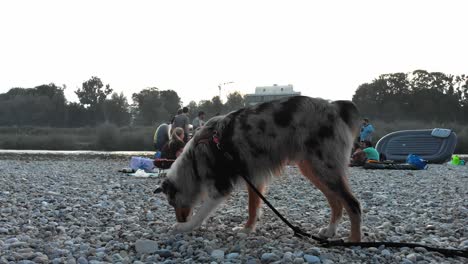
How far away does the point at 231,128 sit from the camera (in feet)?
18.6

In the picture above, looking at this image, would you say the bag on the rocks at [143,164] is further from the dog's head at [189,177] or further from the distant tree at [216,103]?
the distant tree at [216,103]

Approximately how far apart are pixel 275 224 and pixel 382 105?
70.6 metres

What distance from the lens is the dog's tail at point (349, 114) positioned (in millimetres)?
5586

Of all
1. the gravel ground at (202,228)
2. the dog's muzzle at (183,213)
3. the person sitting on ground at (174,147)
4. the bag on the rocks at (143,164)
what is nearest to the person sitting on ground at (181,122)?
the bag on the rocks at (143,164)

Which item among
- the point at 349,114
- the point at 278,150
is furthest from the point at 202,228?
the point at 349,114

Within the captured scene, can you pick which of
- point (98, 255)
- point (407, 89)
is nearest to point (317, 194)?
point (98, 255)

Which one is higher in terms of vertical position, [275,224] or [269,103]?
[269,103]

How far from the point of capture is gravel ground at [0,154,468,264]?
470 cm

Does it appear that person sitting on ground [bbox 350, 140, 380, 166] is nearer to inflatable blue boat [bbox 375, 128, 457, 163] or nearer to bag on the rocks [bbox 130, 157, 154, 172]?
inflatable blue boat [bbox 375, 128, 457, 163]

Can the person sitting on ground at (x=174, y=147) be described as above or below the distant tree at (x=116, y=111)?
below

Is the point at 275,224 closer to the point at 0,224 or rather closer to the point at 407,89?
the point at 0,224

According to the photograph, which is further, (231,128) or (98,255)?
(231,128)

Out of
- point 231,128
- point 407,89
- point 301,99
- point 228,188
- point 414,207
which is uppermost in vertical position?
point 407,89

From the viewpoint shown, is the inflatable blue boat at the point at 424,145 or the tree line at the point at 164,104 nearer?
the inflatable blue boat at the point at 424,145
